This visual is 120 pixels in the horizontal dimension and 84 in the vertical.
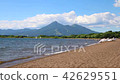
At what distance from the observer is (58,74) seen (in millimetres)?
8734

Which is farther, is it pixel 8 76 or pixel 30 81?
pixel 8 76

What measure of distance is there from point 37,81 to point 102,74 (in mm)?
3285

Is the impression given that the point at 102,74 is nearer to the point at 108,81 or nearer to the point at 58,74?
the point at 108,81

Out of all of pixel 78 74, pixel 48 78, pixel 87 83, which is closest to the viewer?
pixel 87 83

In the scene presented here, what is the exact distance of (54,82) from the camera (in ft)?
24.6

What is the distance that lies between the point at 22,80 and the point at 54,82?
1.48 metres

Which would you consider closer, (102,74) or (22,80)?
(22,80)

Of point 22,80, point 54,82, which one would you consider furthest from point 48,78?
point 22,80

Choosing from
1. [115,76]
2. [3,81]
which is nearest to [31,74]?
[3,81]

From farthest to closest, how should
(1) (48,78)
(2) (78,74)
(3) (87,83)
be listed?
(2) (78,74) < (1) (48,78) < (3) (87,83)

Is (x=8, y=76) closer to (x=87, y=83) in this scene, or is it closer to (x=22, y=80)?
(x=22, y=80)

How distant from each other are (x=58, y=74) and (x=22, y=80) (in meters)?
1.88

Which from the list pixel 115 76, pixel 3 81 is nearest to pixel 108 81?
pixel 115 76

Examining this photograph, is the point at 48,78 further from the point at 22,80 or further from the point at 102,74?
the point at 102,74
